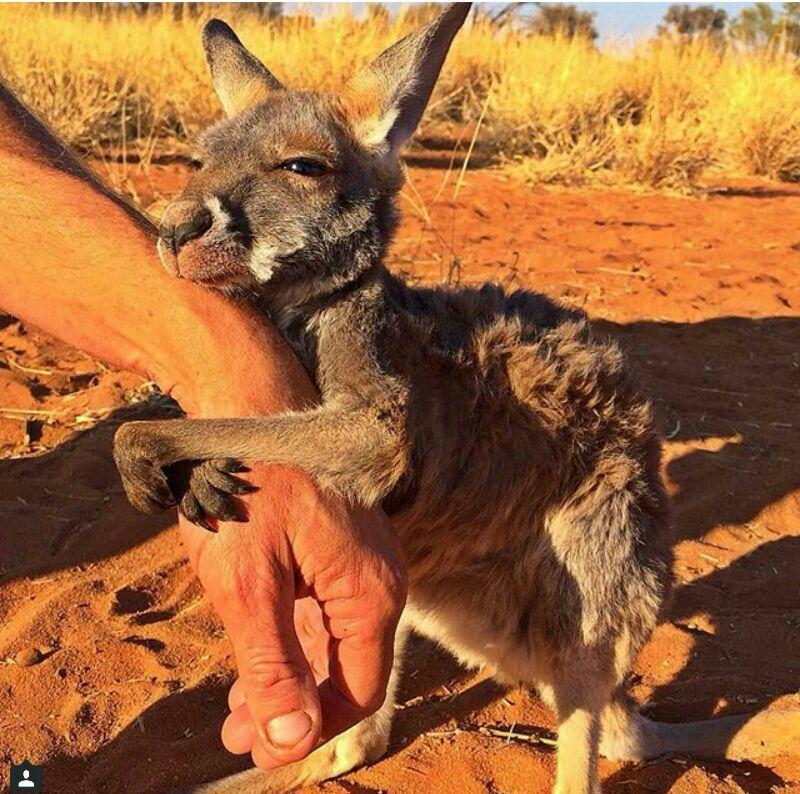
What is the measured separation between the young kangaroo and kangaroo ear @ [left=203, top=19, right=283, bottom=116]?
0.54ft

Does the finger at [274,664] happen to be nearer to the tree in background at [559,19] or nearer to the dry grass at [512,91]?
the dry grass at [512,91]

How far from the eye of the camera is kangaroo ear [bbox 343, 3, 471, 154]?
2904 mm

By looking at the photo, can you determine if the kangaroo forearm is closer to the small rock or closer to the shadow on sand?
the shadow on sand

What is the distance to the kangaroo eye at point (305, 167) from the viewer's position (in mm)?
2721

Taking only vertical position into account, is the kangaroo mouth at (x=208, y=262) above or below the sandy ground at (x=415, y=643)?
above

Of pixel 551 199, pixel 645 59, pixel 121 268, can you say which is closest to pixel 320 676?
pixel 121 268

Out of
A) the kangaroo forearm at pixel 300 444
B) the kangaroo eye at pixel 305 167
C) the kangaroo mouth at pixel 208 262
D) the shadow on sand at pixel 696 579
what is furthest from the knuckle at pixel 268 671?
the kangaroo eye at pixel 305 167

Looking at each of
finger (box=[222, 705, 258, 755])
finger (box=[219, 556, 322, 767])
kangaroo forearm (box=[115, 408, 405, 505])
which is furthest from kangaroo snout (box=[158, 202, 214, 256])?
finger (box=[222, 705, 258, 755])

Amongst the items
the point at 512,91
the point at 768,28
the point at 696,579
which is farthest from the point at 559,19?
the point at 696,579

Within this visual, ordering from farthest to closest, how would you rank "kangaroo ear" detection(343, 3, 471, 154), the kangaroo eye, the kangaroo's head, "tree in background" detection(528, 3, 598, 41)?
1. "tree in background" detection(528, 3, 598, 41)
2. "kangaroo ear" detection(343, 3, 471, 154)
3. the kangaroo eye
4. the kangaroo's head

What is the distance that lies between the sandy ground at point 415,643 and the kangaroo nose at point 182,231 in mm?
1561

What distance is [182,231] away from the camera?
2451 millimetres

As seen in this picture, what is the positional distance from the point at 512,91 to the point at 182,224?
1247cm

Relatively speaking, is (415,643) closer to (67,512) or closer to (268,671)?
(67,512)
